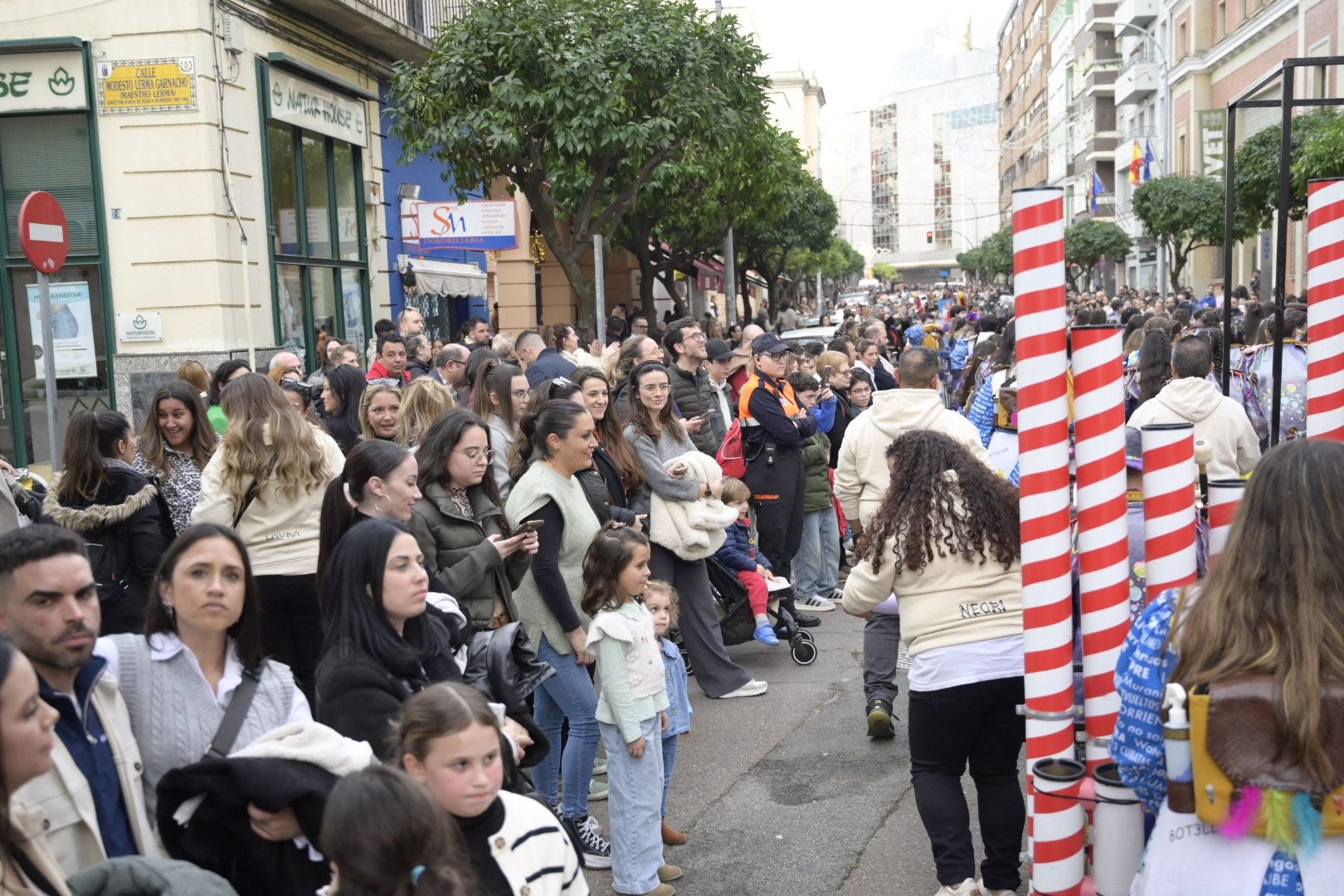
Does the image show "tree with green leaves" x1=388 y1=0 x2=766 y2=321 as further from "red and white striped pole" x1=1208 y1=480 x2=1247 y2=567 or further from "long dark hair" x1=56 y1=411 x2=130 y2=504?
"red and white striped pole" x1=1208 y1=480 x2=1247 y2=567

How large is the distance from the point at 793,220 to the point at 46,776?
149 feet

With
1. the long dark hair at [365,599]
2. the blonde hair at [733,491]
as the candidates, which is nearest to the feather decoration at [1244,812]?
the long dark hair at [365,599]

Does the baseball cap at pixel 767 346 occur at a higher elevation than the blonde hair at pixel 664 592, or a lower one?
higher

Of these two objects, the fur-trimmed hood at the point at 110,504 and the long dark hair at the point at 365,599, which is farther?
the fur-trimmed hood at the point at 110,504

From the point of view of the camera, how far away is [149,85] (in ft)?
44.3

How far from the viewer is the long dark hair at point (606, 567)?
16.7 ft

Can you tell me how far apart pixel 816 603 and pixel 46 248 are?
593 centimetres

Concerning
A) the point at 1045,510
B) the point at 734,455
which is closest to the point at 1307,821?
the point at 1045,510

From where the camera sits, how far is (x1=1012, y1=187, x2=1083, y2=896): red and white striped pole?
12.4ft

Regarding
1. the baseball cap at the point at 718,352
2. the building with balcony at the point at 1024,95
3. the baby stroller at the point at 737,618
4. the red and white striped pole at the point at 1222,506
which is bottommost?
the baby stroller at the point at 737,618

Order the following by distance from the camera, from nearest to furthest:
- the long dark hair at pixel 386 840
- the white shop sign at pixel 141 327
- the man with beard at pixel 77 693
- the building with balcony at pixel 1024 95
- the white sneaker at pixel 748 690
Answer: the long dark hair at pixel 386 840 < the man with beard at pixel 77 693 < the white sneaker at pixel 748 690 < the white shop sign at pixel 141 327 < the building with balcony at pixel 1024 95

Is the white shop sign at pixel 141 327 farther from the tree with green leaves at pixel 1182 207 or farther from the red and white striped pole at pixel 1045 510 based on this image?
the tree with green leaves at pixel 1182 207

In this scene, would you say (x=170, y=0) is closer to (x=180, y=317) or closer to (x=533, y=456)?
(x=180, y=317)

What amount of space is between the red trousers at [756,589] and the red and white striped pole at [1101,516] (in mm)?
4343
